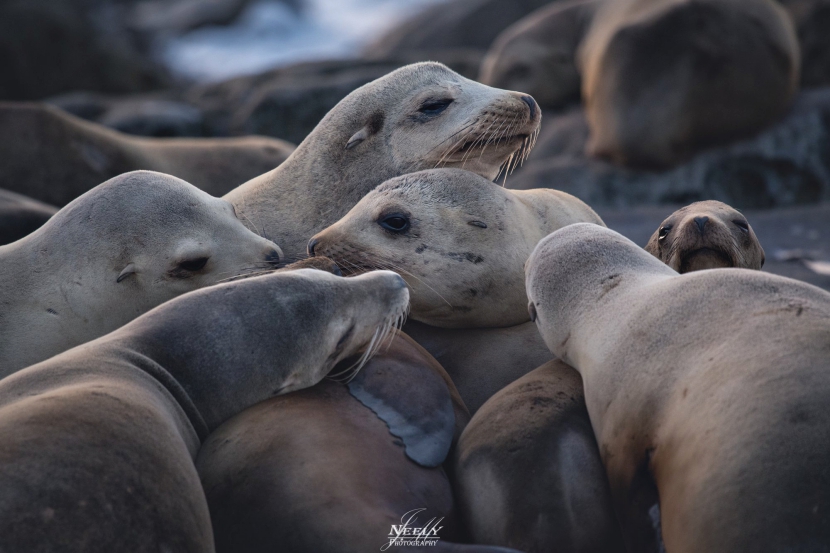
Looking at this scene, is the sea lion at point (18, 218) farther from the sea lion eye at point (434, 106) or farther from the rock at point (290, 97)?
the rock at point (290, 97)

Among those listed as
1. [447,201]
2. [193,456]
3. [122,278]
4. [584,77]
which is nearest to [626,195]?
[584,77]

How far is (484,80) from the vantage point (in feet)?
39.8

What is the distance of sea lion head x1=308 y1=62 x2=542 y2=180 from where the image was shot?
4488 mm

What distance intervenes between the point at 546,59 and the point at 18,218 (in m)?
8.00

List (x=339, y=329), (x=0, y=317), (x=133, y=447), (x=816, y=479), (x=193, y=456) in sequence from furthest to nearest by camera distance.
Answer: (x=0, y=317) < (x=339, y=329) < (x=193, y=456) < (x=133, y=447) < (x=816, y=479)

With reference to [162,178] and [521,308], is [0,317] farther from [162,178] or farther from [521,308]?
[521,308]

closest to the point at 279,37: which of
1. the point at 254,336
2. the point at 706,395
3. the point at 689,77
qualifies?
the point at 689,77

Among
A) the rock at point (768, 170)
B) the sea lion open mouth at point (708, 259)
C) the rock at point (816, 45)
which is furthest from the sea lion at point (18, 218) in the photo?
the rock at point (816, 45)

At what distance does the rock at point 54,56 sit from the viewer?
17.4 m

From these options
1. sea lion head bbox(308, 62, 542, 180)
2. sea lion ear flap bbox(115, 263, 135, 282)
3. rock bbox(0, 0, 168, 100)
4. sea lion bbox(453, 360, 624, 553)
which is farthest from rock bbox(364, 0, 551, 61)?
sea lion bbox(453, 360, 624, 553)

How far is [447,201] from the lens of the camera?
3.93m

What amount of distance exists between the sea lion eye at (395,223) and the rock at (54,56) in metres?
15.3

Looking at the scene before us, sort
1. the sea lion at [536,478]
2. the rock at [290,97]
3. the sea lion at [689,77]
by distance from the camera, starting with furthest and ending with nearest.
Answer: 1. the rock at [290,97]
2. the sea lion at [689,77]
3. the sea lion at [536,478]

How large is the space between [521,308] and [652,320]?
114cm
